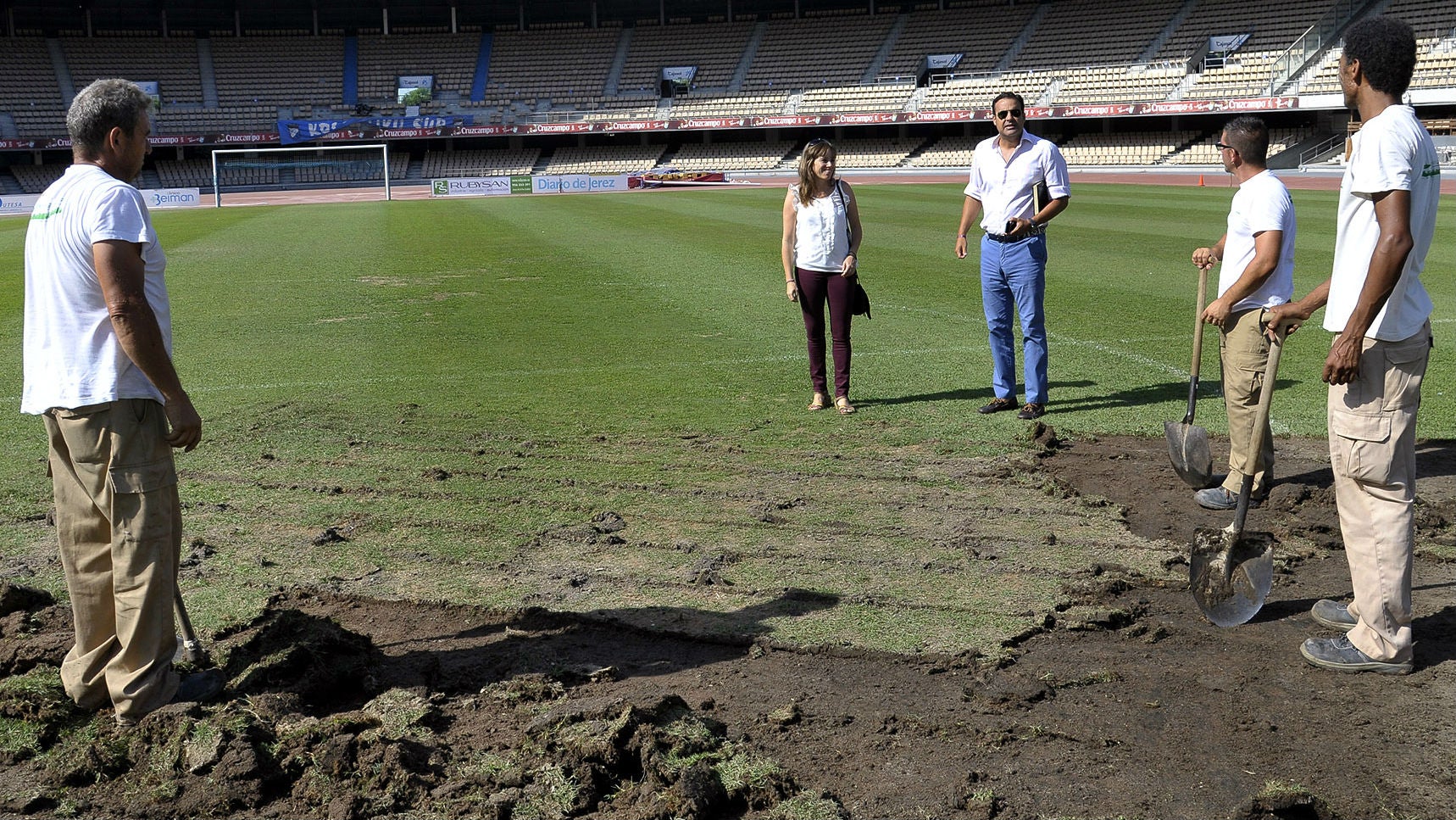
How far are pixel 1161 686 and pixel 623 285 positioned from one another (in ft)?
39.1

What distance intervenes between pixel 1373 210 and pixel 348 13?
65.4 meters

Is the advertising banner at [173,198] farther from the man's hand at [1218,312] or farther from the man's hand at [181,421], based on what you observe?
the man's hand at [1218,312]

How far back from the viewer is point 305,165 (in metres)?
46.1

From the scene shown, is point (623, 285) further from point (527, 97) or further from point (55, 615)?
point (527, 97)

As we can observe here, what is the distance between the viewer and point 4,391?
9.36 m

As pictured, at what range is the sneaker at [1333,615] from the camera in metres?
4.43

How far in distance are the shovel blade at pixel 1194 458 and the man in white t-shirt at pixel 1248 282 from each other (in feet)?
0.27

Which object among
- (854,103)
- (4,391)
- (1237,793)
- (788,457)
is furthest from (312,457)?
(854,103)

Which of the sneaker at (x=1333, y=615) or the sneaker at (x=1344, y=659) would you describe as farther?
the sneaker at (x=1333, y=615)

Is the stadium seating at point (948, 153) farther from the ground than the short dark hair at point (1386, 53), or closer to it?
farther from the ground

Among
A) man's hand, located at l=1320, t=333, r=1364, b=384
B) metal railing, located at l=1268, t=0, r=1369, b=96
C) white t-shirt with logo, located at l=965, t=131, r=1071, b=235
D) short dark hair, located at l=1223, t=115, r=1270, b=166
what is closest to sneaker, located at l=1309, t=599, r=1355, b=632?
man's hand, located at l=1320, t=333, r=1364, b=384

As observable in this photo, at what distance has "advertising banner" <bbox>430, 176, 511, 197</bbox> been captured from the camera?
4547 centimetres

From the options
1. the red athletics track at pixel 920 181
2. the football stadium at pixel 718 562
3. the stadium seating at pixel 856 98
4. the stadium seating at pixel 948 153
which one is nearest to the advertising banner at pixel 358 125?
the red athletics track at pixel 920 181

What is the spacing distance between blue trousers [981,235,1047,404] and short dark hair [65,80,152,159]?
18.0ft
